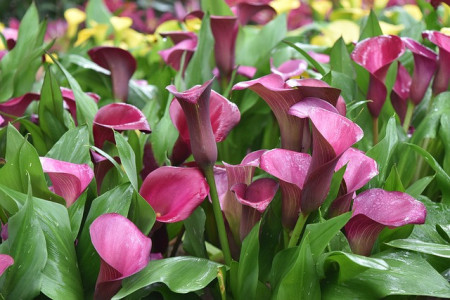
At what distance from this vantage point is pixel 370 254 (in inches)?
28.5

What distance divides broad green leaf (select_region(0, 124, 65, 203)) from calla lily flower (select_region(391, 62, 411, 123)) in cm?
61

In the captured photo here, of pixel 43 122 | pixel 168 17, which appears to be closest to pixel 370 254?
pixel 43 122

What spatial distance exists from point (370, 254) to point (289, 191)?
0.13 metres

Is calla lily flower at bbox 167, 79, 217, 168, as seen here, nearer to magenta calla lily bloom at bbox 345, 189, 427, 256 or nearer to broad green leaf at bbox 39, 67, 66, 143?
magenta calla lily bloom at bbox 345, 189, 427, 256

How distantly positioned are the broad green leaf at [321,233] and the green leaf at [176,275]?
0.11 meters

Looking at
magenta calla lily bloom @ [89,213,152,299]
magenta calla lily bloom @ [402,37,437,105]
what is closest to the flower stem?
magenta calla lily bloom @ [89,213,152,299]

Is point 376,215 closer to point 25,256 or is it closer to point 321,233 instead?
point 321,233

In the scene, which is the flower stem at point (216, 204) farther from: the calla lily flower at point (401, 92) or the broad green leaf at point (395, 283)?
the calla lily flower at point (401, 92)

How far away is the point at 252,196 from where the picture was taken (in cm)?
71

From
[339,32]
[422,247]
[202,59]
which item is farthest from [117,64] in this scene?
[339,32]

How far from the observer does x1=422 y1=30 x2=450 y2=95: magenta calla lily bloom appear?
90 centimetres

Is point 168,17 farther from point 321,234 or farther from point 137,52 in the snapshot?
point 321,234

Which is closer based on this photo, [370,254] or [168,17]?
[370,254]

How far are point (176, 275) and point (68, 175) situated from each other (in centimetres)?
16
